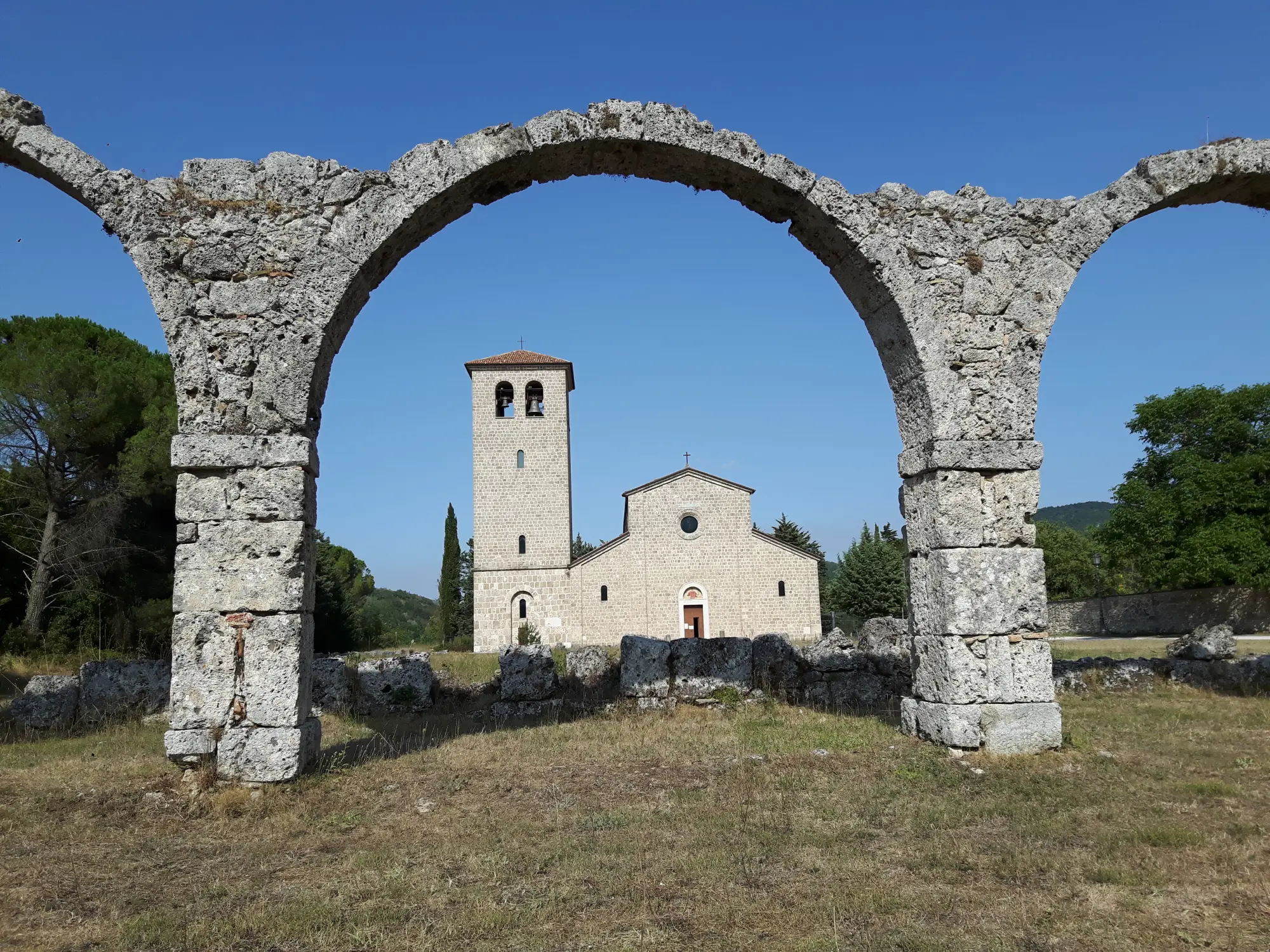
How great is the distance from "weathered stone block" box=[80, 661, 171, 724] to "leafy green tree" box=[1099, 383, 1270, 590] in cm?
3062

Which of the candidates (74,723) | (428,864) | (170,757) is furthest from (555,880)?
(74,723)

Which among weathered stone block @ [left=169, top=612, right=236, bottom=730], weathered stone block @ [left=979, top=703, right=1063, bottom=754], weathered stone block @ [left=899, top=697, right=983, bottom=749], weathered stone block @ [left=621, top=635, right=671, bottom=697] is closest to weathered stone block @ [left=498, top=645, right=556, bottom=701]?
weathered stone block @ [left=621, top=635, right=671, bottom=697]

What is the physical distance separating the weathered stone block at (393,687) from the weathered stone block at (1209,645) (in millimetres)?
9584

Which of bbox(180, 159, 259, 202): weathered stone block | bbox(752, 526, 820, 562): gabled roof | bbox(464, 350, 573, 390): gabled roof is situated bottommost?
bbox(752, 526, 820, 562): gabled roof

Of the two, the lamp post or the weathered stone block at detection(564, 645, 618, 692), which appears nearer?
the weathered stone block at detection(564, 645, 618, 692)

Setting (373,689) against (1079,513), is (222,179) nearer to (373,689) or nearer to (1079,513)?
(373,689)

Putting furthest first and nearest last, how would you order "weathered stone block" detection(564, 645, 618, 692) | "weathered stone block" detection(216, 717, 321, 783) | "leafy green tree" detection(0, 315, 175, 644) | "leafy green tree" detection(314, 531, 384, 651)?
"leafy green tree" detection(314, 531, 384, 651) < "leafy green tree" detection(0, 315, 175, 644) < "weathered stone block" detection(564, 645, 618, 692) < "weathered stone block" detection(216, 717, 321, 783)

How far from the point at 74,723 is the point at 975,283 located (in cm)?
1037

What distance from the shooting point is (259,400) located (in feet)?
20.7

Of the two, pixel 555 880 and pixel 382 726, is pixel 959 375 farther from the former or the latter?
pixel 382 726

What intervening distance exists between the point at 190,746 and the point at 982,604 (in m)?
5.95

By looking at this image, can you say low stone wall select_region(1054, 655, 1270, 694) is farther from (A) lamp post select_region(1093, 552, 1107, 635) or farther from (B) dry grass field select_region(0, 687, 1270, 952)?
(A) lamp post select_region(1093, 552, 1107, 635)

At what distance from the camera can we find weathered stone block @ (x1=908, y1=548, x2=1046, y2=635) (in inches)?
263

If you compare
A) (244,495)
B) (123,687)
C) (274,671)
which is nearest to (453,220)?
(244,495)
